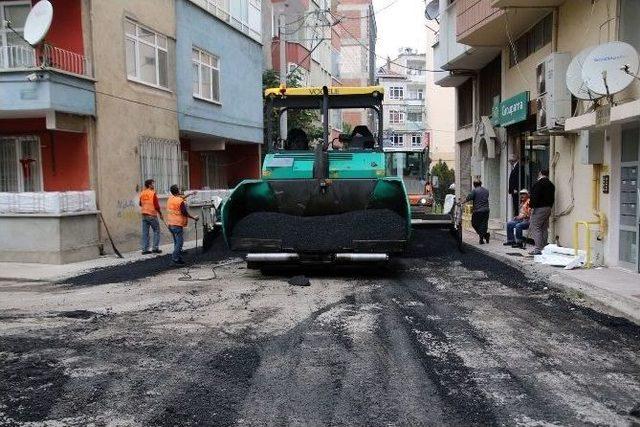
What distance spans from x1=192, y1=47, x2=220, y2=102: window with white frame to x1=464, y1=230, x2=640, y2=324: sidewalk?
1125 cm

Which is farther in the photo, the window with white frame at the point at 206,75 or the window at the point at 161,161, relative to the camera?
the window with white frame at the point at 206,75

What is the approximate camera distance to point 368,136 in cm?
1177

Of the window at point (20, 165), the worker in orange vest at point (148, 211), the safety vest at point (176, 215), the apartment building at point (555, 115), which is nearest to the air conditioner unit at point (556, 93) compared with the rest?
the apartment building at point (555, 115)

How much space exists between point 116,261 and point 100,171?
2.26 meters

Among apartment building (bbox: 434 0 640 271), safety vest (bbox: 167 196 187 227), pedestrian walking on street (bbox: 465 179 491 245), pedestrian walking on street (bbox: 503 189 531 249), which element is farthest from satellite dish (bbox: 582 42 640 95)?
safety vest (bbox: 167 196 187 227)

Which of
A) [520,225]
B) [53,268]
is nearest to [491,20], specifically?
[520,225]

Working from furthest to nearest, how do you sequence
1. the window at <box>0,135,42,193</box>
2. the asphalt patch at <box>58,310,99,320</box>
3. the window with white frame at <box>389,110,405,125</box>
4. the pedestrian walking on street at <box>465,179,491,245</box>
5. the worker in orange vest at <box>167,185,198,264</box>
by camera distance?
the window with white frame at <box>389,110,405,125</box>
the pedestrian walking on street at <box>465,179,491,245</box>
the window at <box>0,135,42,193</box>
the worker in orange vest at <box>167,185,198,264</box>
the asphalt patch at <box>58,310,99,320</box>

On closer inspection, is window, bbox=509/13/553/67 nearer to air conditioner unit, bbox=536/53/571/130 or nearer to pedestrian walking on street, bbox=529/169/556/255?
air conditioner unit, bbox=536/53/571/130

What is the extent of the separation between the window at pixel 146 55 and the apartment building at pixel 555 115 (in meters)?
8.41

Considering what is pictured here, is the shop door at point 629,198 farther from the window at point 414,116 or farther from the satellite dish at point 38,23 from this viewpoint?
the window at point 414,116

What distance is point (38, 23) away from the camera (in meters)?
12.0

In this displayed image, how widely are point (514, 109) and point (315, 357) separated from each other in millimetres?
12335

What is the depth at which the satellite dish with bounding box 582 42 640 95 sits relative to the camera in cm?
964

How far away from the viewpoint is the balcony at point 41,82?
40.5 feet
